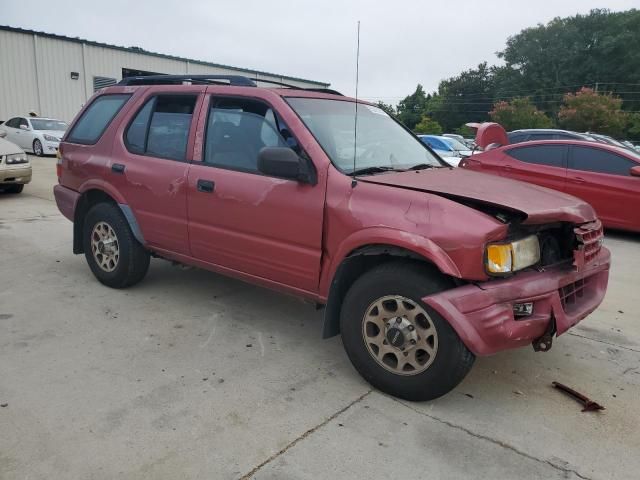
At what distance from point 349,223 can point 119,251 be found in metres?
2.42

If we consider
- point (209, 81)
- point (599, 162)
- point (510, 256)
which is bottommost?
point (510, 256)

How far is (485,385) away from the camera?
336cm

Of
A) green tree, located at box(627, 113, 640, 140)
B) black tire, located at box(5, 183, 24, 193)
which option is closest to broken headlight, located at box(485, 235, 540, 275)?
black tire, located at box(5, 183, 24, 193)

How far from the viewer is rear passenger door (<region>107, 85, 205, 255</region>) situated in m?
4.18

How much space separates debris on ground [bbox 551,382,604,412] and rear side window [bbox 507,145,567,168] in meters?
5.92

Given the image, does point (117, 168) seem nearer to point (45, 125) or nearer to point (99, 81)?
point (45, 125)

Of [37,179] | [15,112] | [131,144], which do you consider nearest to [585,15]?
[15,112]

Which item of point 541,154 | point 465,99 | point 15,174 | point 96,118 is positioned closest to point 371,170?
point 96,118

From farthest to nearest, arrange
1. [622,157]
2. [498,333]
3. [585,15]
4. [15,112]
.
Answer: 1. [585,15]
2. [15,112]
3. [622,157]
4. [498,333]

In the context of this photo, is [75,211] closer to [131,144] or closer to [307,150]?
[131,144]

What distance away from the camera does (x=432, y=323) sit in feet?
9.55

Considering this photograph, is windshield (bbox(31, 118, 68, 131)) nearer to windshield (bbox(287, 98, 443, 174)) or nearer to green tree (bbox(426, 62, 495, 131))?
windshield (bbox(287, 98, 443, 174))

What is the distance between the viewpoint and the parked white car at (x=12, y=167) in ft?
31.2

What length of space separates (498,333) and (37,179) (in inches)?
483
